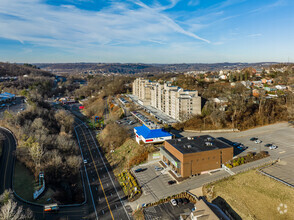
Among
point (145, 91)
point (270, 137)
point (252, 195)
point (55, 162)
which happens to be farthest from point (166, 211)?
point (145, 91)

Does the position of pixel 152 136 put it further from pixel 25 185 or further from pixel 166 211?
pixel 25 185

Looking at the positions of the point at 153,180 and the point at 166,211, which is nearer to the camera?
the point at 166,211

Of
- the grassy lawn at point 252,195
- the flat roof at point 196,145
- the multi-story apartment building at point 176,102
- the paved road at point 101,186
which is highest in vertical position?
the multi-story apartment building at point 176,102

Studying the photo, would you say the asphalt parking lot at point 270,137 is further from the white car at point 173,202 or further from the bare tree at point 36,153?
the bare tree at point 36,153

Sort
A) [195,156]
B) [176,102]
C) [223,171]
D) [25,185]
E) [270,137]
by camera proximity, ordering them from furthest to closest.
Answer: [176,102] → [270,137] → [223,171] → [195,156] → [25,185]

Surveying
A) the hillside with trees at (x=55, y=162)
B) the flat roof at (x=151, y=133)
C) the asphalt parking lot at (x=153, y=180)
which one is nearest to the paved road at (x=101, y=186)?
the hillside with trees at (x=55, y=162)

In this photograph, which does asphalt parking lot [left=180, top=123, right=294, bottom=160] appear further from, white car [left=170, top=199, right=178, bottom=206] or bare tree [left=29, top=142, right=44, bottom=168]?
bare tree [left=29, top=142, right=44, bottom=168]

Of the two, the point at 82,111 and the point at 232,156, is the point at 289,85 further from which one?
the point at 82,111
